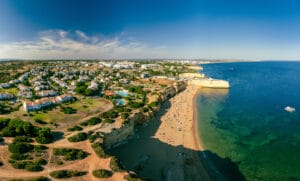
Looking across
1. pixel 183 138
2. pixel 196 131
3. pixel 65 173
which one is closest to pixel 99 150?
pixel 65 173

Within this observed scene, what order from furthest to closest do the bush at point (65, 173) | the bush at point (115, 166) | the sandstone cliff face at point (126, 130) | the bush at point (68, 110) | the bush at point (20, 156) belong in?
the bush at point (68, 110) → the sandstone cliff face at point (126, 130) → the bush at point (20, 156) → the bush at point (115, 166) → the bush at point (65, 173)

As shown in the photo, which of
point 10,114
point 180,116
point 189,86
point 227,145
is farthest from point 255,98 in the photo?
point 10,114

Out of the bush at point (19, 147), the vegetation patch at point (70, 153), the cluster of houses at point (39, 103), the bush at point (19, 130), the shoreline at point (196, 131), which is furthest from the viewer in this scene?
the cluster of houses at point (39, 103)

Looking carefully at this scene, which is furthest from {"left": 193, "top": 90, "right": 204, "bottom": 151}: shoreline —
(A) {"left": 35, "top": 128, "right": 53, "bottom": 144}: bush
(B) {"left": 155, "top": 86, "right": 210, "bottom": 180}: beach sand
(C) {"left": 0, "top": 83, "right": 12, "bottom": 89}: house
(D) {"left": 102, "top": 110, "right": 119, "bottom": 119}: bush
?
(C) {"left": 0, "top": 83, "right": 12, "bottom": 89}: house

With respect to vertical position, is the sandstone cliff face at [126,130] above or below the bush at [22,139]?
below

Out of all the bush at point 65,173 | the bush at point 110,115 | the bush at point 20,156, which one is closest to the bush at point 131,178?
the bush at point 65,173

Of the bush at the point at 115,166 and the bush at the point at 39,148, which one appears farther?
the bush at the point at 39,148

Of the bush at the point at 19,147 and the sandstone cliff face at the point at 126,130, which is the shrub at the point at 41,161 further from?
the sandstone cliff face at the point at 126,130
